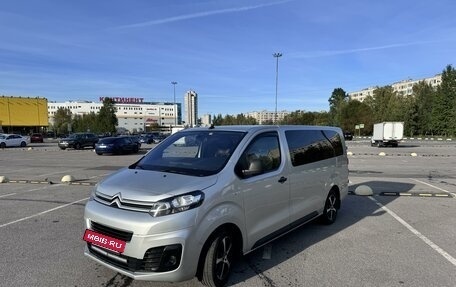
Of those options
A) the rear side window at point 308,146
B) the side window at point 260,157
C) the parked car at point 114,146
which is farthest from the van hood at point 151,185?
the parked car at point 114,146

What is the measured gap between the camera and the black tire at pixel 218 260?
4.07 meters

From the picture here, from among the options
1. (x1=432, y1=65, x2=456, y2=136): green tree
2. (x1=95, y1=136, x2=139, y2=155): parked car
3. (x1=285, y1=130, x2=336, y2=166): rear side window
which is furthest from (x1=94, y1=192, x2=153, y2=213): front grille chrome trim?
(x1=432, y1=65, x2=456, y2=136): green tree

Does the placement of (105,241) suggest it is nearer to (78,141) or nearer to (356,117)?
(78,141)

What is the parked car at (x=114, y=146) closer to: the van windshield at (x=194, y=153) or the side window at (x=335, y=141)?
Result: the side window at (x=335, y=141)

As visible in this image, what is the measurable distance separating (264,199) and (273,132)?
1095mm

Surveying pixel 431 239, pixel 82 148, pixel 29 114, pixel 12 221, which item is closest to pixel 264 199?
pixel 431 239

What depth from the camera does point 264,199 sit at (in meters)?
4.94

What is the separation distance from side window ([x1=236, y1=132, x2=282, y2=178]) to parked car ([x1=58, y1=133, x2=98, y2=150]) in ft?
116

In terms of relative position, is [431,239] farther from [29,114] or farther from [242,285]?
[29,114]

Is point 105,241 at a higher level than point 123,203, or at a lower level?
lower

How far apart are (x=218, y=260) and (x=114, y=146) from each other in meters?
26.6

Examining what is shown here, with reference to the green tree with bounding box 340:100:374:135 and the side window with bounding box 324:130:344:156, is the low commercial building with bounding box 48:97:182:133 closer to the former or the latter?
the green tree with bounding box 340:100:374:135

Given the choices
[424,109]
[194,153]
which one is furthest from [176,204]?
[424,109]

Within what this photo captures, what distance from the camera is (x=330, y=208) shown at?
7.21 metres
